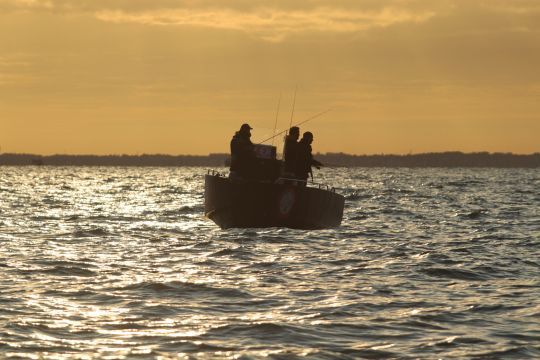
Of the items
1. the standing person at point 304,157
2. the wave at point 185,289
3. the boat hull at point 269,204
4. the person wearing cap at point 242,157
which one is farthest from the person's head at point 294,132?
the wave at point 185,289

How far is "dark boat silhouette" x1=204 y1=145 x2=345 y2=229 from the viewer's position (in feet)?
78.2

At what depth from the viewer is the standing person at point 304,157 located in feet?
80.9

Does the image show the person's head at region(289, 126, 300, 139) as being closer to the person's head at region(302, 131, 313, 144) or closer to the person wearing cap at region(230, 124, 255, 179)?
the person's head at region(302, 131, 313, 144)

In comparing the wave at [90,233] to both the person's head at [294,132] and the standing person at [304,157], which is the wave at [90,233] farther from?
the person's head at [294,132]

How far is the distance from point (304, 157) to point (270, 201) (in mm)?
1603

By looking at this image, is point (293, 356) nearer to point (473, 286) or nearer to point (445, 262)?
point (473, 286)

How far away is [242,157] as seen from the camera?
24578mm

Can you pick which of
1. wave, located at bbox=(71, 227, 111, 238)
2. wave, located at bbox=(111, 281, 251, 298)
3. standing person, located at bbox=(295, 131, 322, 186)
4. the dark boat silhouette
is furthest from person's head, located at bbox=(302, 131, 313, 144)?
wave, located at bbox=(111, 281, 251, 298)

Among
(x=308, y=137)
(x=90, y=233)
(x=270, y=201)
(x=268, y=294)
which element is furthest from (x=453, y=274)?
(x=90, y=233)

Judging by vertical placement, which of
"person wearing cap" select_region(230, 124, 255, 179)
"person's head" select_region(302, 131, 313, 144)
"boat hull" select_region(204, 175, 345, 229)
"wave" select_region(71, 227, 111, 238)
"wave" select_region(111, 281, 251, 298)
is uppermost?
"person's head" select_region(302, 131, 313, 144)

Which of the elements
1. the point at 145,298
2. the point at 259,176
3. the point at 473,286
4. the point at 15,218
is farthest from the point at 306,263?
the point at 15,218

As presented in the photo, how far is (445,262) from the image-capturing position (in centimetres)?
1823

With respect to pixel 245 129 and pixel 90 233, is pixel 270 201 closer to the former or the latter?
pixel 245 129

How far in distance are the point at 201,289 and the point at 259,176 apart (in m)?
10.6
